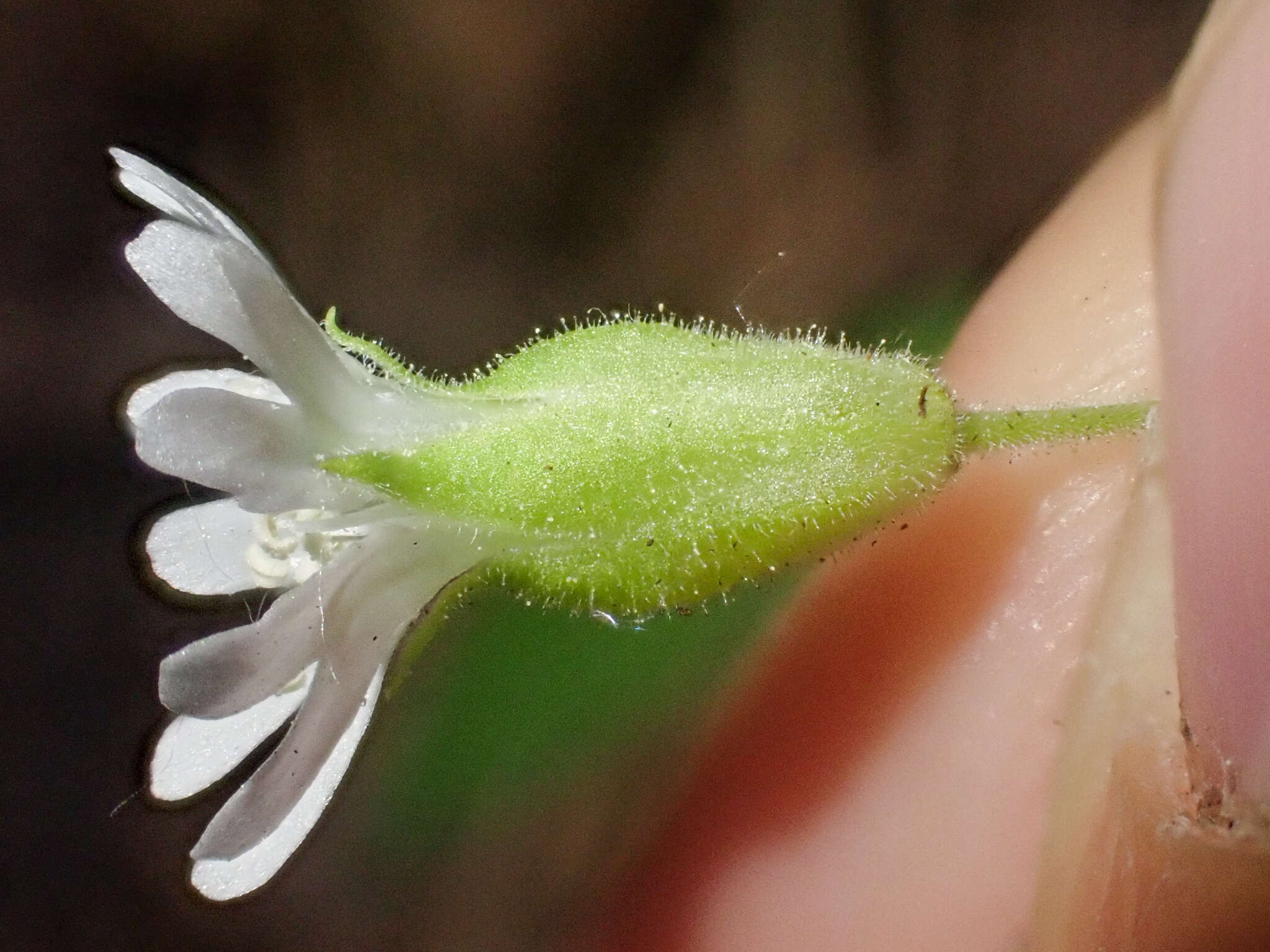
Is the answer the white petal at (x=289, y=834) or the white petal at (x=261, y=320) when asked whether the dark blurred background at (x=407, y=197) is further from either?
the white petal at (x=261, y=320)

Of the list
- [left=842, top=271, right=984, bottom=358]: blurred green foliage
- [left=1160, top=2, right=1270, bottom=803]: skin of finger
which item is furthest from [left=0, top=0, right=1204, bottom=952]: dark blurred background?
[left=1160, top=2, right=1270, bottom=803]: skin of finger

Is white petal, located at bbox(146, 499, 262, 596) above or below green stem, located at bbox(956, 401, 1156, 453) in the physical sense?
below

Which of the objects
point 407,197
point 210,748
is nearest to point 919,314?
point 407,197

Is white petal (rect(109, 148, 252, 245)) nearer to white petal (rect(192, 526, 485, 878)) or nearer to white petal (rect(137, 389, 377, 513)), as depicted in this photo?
white petal (rect(137, 389, 377, 513))

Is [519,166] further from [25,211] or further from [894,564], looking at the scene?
[894,564]

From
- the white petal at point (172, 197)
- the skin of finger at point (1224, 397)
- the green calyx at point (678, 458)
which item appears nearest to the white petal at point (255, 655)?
the green calyx at point (678, 458)

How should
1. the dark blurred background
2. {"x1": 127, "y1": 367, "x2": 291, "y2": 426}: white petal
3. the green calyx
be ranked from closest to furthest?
the green calyx < {"x1": 127, "y1": 367, "x2": 291, "y2": 426}: white petal < the dark blurred background

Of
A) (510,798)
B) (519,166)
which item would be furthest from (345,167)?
(510,798)
